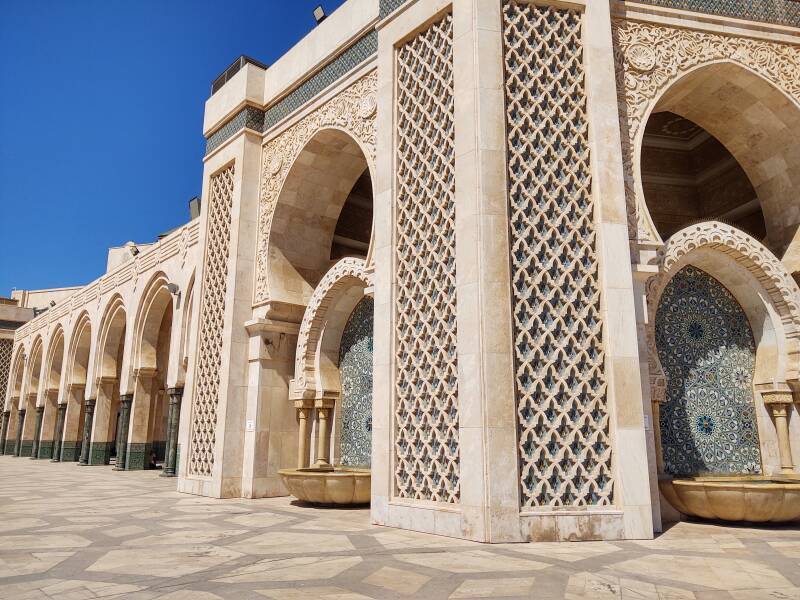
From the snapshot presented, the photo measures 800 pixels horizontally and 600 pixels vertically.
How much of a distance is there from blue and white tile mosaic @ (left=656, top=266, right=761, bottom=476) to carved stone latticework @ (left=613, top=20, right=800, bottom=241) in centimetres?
135

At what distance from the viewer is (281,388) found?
25.8 ft

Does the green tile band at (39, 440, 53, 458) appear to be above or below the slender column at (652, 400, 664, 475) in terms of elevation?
below

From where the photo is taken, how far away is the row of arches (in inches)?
468

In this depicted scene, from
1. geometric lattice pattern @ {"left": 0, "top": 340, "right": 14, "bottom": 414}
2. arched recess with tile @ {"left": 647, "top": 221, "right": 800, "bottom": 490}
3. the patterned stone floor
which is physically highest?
geometric lattice pattern @ {"left": 0, "top": 340, "right": 14, "bottom": 414}

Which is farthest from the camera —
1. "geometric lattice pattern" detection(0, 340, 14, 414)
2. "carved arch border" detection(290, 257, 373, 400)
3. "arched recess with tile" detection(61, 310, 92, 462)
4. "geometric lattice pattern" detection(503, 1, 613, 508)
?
"geometric lattice pattern" detection(0, 340, 14, 414)

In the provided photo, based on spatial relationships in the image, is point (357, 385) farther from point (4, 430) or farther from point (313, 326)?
point (4, 430)

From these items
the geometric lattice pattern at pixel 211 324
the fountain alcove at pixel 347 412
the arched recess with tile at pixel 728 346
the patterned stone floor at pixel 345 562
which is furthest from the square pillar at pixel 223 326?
the arched recess with tile at pixel 728 346

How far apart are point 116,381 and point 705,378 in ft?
46.9

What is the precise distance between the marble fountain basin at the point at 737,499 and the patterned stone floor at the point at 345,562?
0.13 meters

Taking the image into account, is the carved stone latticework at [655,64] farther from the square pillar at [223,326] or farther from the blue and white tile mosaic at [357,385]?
the square pillar at [223,326]

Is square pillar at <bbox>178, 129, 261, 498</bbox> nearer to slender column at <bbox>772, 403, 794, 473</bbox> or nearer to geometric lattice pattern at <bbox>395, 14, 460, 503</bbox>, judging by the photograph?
geometric lattice pattern at <bbox>395, 14, 460, 503</bbox>

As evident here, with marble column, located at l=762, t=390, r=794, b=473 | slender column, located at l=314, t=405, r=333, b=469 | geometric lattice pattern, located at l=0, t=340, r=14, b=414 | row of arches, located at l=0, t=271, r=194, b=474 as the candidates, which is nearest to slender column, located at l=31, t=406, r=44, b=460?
row of arches, located at l=0, t=271, r=194, b=474

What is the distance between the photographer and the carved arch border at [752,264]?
5809mm

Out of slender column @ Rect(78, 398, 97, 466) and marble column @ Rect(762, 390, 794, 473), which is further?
slender column @ Rect(78, 398, 97, 466)
